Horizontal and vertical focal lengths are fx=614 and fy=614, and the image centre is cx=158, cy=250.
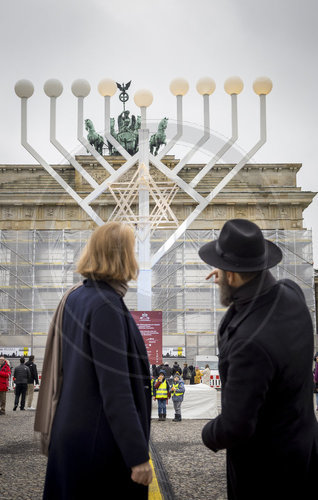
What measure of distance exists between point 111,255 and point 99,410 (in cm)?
54

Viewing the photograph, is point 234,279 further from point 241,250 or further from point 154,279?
point 154,279

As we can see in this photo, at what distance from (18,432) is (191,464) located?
11.8 ft

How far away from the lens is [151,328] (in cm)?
1159

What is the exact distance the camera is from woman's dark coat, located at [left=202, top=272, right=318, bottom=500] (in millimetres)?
1772

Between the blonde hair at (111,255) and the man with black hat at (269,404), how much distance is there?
459 millimetres

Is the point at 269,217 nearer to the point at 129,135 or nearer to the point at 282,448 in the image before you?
the point at 129,135

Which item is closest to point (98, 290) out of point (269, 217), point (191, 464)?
point (191, 464)

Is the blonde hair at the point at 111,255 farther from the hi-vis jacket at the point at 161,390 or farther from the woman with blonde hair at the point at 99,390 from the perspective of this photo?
the hi-vis jacket at the point at 161,390

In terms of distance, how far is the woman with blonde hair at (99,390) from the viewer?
1.93 meters

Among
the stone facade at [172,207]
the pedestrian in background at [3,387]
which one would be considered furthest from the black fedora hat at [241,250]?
the stone facade at [172,207]

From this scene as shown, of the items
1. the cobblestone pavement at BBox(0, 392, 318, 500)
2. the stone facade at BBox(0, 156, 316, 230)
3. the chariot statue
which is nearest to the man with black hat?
the cobblestone pavement at BBox(0, 392, 318, 500)

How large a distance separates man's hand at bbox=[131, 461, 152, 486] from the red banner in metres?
9.42

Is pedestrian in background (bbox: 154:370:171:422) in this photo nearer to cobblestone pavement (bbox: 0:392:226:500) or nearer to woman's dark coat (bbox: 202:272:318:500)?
cobblestone pavement (bbox: 0:392:226:500)

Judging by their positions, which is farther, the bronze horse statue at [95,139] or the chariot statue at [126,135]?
the bronze horse statue at [95,139]
